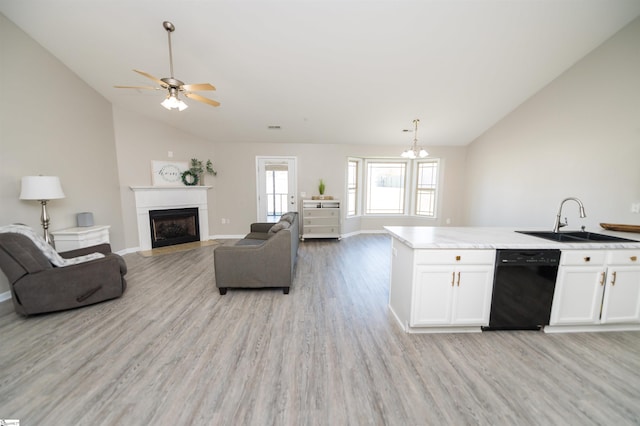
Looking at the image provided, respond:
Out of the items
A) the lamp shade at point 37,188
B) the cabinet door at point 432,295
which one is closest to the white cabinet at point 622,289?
the cabinet door at point 432,295

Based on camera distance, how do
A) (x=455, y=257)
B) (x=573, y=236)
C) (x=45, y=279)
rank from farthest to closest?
(x=573, y=236)
(x=45, y=279)
(x=455, y=257)

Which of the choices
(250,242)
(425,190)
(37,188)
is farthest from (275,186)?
(425,190)

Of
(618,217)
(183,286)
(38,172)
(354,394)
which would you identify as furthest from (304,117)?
(618,217)

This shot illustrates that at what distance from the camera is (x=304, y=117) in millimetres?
4594

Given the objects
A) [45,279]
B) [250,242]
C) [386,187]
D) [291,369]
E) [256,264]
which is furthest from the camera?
[386,187]

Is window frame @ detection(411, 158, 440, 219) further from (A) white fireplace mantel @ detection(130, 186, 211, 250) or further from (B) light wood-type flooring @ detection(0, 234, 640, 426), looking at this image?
(A) white fireplace mantel @ detection(130, 186, 211, 250)

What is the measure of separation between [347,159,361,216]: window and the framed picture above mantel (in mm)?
4041

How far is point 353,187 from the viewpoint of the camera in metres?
6.42

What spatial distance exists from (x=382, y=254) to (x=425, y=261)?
266 centimetres

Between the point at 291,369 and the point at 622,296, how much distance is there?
10.4 feet

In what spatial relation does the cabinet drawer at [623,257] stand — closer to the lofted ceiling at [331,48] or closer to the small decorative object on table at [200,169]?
the lofted ceiling at [331,48]

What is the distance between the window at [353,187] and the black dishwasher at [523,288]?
429 centimetres

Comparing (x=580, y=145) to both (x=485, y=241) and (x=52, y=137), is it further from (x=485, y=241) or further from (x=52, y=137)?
(x=52, y=137)

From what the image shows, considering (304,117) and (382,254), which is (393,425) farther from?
(304,117)
